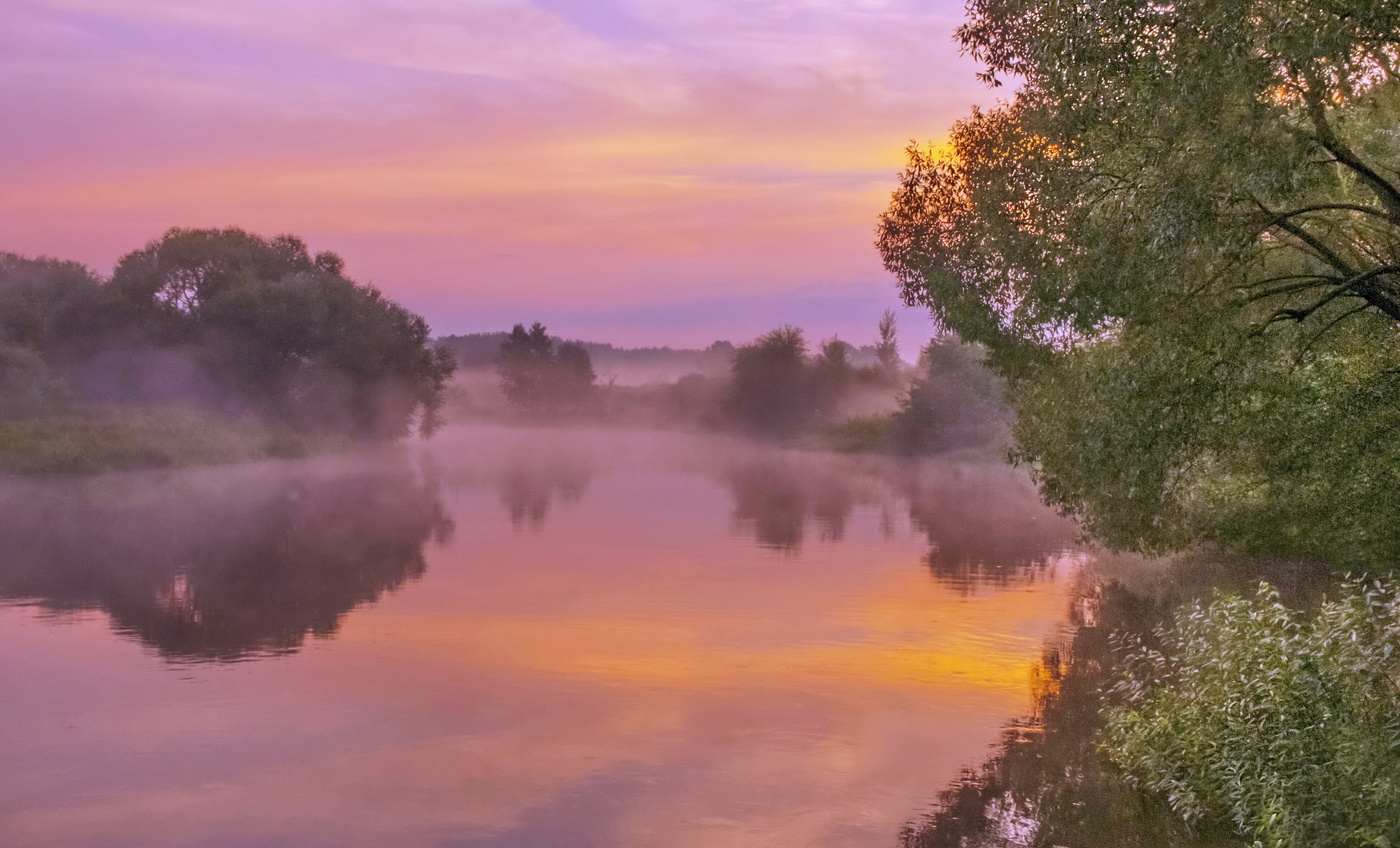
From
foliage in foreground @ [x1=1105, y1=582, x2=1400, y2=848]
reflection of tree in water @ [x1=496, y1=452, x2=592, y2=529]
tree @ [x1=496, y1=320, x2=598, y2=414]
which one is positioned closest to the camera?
foliage in foreground @ [x1=1105, y1=582, x2=1400, y2=848]

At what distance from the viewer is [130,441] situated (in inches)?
2591

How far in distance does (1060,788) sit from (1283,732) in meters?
3.36

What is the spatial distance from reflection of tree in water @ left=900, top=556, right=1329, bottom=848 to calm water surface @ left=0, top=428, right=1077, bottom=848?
40 cm

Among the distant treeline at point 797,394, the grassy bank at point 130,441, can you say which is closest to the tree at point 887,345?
the distant treeline at point 797,394

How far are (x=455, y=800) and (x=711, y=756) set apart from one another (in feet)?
10.7

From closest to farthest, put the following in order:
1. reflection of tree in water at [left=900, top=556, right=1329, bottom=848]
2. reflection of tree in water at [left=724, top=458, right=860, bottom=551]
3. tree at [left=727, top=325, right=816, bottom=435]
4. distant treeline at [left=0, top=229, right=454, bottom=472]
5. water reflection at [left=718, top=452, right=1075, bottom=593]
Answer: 1. reflection of tree in water at [left=900, top=556, right=1329, bottom=848]
2. water reflection at [left=718, top=452, right=1075, bottom=593]
3. reflection of tree in water at [left=724, top=458, right=860, bottom=551]
4. distant treeline at [left=0, top=229, right=454, bottom=472]
5. tree at [left=727, top=325, right=816, bottom=435]

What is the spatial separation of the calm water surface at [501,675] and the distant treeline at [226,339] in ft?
133

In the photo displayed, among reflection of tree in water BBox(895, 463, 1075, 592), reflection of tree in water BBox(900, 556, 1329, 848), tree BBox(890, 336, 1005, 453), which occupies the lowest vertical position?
reflection of tree in water BBox(900, 556, 1329, 848)

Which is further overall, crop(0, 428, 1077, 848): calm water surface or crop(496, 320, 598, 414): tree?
crop(496, 320, 598, 414): tree

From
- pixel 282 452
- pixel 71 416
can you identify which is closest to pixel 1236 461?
pixel 71 416

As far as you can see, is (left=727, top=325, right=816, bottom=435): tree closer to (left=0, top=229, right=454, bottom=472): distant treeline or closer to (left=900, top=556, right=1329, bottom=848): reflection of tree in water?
Result: (left=0, top=229, right=454, bottom=472): distant treeline

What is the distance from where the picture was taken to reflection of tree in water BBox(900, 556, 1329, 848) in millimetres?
13195

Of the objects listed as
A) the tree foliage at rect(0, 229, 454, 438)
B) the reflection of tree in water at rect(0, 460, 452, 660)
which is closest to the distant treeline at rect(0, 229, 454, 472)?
the tree foliage at rect(0, 229, 454, 438)

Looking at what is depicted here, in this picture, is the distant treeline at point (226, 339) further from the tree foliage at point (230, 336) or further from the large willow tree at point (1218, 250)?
the large willow tree at point (1218, 250)
